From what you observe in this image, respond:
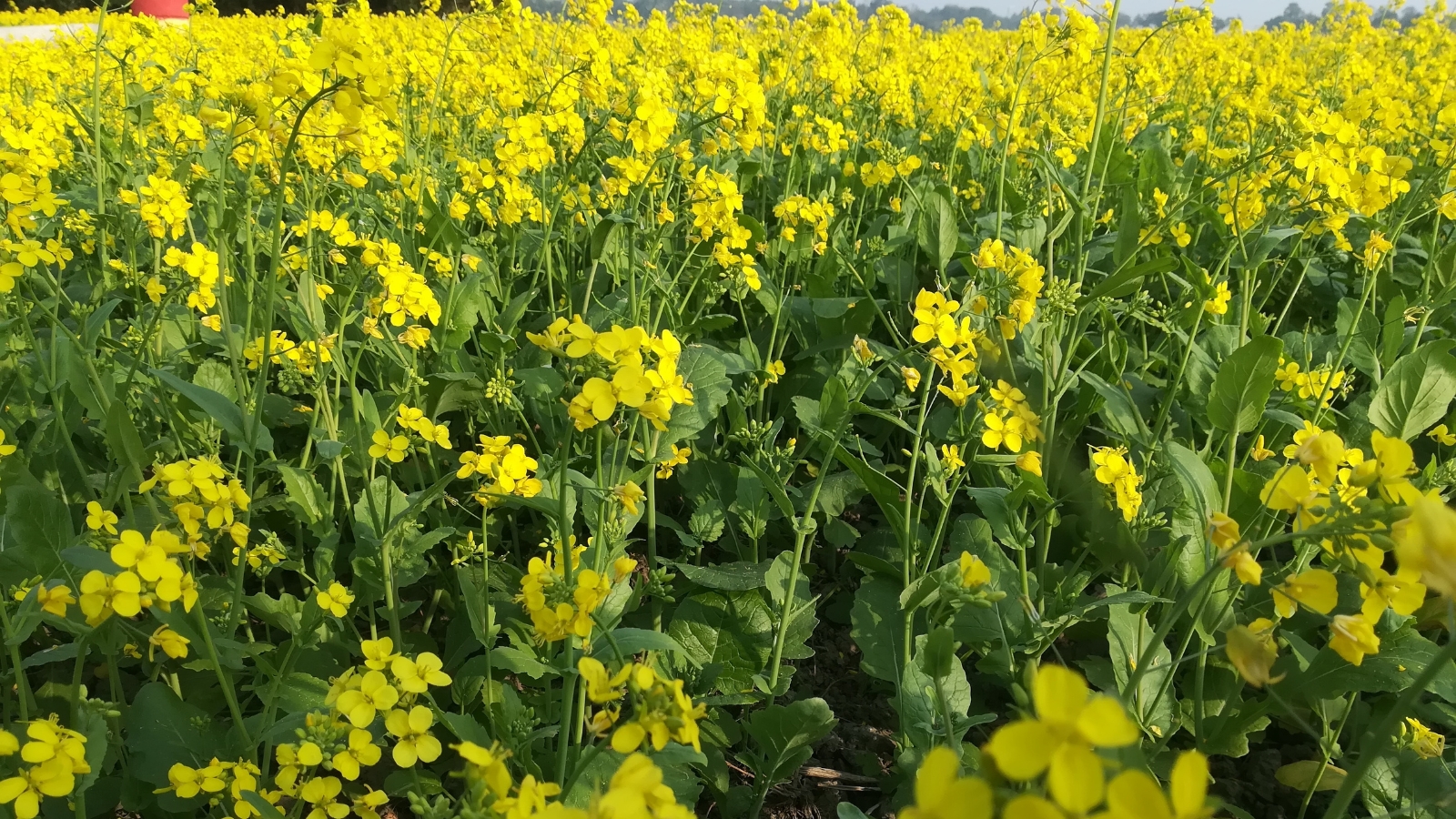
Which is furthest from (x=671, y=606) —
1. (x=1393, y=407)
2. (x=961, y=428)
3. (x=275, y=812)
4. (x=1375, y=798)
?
(x=1393, y=407)

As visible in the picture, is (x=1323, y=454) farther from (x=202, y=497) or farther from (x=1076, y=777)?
(x=202, y=497)

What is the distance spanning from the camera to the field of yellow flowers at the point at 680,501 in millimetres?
1134

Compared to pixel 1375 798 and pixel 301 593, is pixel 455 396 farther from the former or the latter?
pixel 1375 798

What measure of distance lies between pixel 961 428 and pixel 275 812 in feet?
5.07

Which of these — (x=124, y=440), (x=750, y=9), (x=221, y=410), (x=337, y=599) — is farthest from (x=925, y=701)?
(x=750, y=9)

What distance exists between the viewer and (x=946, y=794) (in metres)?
0.55

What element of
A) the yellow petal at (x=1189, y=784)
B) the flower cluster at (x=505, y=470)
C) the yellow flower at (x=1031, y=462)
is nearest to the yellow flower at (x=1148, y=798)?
the yellow petal at (x=1189, y=784)

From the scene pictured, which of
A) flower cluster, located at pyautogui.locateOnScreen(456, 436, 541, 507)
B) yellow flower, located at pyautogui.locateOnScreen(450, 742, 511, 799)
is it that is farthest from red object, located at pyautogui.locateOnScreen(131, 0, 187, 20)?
yellow flower, located at pyautogui.locateOnScreen(450, 742, 511, 799)

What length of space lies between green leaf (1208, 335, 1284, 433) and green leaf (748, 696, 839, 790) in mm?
1168

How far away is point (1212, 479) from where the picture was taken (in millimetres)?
1831

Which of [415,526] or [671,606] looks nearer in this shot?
[415,526]

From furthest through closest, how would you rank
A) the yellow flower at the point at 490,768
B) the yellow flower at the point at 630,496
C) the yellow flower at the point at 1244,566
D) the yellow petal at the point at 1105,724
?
1. the yellow flower at the point at 630,496
2. the yellow flower at the point at 1244,566
3. the yellow flower at the point at 490,768
4. the yellow petal at the point at 1105,724

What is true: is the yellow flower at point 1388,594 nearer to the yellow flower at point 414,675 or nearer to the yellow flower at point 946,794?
the yellow flower at point 946,794

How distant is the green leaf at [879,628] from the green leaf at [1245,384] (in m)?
0.86
